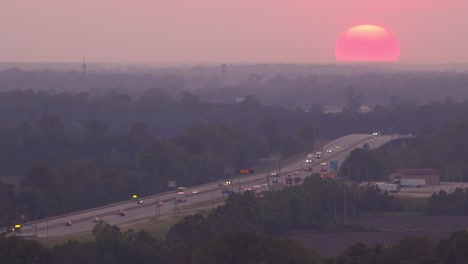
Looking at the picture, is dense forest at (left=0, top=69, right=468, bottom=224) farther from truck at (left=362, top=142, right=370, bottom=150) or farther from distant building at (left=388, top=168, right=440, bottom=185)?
truck at (left=362, top=142, right=370, bottom=150)

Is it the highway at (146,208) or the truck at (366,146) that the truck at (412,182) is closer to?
the highway at (146,208)

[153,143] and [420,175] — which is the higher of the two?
[153,143]

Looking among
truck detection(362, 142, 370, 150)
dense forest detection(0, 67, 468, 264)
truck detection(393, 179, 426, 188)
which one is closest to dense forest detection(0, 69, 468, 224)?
dense forest detection(0, 67, 468, 264)

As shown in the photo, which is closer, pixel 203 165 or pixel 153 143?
pixel 203 165

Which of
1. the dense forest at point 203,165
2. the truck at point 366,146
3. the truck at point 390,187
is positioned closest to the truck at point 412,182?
the truck at point 390,187

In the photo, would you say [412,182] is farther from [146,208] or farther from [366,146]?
[366,146]

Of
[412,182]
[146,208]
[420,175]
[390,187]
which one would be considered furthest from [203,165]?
[146,208]

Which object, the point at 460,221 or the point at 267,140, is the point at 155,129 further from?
the point at 460,221

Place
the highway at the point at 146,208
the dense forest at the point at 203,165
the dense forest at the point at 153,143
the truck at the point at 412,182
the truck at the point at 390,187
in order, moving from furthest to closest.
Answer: the truck at the point at 412,182
the dense forest at the point at 153,143
the truck at the point at 390,187
the highway at the point at 146,208
the dense forest at the point at 203,165

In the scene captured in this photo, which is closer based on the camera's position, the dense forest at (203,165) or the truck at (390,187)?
the dense forest at (203,165)
